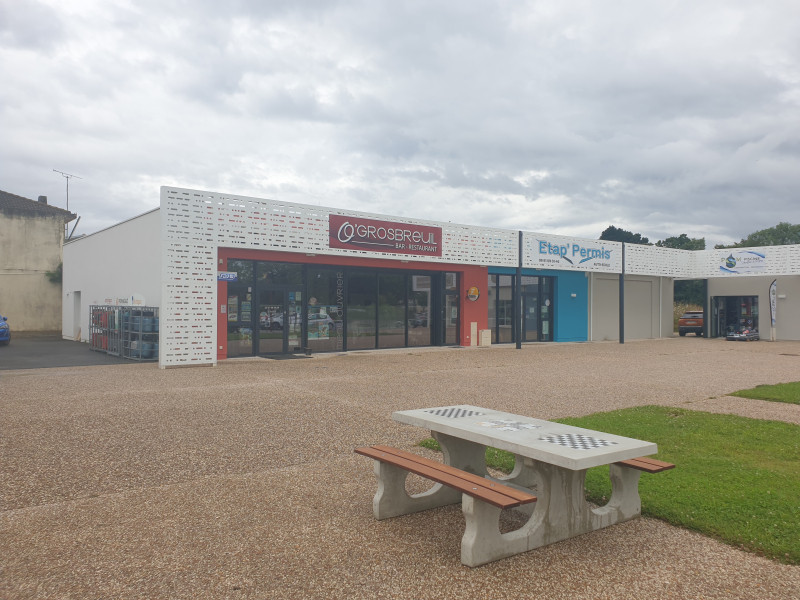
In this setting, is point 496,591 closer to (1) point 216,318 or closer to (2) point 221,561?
(2) point 221,561

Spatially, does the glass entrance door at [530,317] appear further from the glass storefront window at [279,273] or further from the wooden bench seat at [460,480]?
the wooden bench seat at [460,480]

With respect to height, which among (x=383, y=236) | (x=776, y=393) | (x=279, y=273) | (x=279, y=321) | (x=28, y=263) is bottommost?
(x=776, y=393)

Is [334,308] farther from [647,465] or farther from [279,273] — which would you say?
[647,465]

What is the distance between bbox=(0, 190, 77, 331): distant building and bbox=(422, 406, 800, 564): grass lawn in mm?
27352

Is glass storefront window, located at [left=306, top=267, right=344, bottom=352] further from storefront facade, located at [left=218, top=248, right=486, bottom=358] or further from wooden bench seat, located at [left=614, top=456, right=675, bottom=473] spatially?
wooden bench seat, located at [left=614, top=456, right=675, bottom=473]

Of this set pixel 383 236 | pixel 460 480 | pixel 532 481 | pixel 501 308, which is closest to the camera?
pixel 460 480

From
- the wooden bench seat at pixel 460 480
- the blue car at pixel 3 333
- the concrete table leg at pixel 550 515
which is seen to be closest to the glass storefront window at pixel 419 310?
the blue car at pixel 3 333

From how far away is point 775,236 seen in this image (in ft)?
192

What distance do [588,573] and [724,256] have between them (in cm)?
2641

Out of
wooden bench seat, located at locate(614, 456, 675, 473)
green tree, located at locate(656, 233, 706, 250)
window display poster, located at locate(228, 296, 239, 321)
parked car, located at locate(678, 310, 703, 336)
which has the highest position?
green tree, located at locate(656, 233, 706, 250)

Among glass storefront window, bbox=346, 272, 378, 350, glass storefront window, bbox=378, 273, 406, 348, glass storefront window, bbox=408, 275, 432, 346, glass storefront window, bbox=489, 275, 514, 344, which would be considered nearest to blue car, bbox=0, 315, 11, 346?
glass storefront window, bbox=346, 272, 378, 350

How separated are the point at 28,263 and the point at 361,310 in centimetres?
1858

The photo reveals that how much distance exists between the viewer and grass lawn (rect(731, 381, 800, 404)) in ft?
30.8

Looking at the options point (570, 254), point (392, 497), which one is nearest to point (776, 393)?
point (392, 497)
